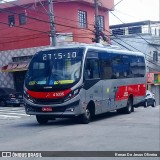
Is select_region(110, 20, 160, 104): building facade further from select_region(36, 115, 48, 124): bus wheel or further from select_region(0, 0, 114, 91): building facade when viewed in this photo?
select_region(36, 115, 48, 124): bus wheel

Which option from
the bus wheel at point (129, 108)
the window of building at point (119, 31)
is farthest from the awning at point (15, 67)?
the window of building at point (119, 31)

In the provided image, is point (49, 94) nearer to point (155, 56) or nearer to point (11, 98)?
point (11, 98)

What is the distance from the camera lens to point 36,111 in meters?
15.7

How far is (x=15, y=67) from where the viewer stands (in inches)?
1436

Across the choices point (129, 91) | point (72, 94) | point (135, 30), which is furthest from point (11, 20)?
point (72, 94)

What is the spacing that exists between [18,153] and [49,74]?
21.3ft

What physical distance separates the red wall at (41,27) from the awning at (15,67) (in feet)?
5.74

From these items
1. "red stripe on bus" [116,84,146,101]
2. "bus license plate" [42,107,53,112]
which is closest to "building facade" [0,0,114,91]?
"red stripe on bus" [116,84,146,101]

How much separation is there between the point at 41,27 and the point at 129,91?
16.5 metres

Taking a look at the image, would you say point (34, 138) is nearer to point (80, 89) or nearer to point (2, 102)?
point (80, 89)

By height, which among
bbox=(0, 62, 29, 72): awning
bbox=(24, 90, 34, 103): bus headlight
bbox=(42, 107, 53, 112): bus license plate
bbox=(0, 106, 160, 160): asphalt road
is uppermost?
bbox=(0, 62, 29, 72): awning

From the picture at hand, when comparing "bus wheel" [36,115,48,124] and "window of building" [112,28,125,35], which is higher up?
"window of building" [112,28,125,35]

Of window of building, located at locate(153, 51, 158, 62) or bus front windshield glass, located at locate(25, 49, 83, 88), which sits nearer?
bus front windshield glass, located at locate(25, 49, 83, 88)

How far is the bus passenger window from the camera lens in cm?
1609
